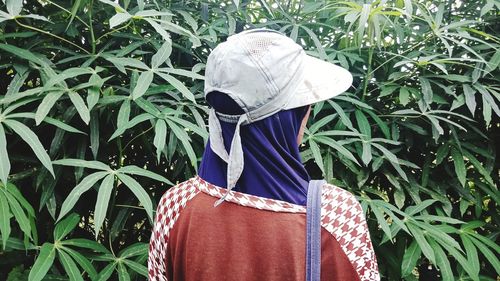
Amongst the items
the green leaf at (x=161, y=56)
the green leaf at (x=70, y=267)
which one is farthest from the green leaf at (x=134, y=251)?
the green leaf at (x=161, y=56)

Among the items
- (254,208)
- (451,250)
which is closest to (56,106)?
(254,208)

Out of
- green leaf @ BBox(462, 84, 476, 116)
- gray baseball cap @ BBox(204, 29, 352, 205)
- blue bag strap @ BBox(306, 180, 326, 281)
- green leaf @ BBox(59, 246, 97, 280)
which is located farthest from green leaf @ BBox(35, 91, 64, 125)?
green leaf @ BBox(462, 84, 476, 116)

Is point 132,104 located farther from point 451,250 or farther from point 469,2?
point 469,2

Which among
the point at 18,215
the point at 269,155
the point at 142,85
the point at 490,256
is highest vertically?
the point at 269,155

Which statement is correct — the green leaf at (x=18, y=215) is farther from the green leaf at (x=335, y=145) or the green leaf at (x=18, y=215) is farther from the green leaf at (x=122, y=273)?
the green leaf at (x=335, y=145)

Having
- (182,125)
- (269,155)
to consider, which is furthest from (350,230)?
(182,125)

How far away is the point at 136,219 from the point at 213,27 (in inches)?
25.8

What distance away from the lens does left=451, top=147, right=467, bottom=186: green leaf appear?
5.13 ft

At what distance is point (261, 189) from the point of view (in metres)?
0.65

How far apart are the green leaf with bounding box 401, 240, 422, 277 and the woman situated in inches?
31.7

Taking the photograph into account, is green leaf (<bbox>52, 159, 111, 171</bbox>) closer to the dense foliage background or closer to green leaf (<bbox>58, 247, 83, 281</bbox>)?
the dense foliage background

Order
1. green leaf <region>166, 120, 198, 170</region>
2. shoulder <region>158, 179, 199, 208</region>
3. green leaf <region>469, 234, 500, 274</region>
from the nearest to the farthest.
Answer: shoulder <region>158, 179, 199, 208</region>, green leaf <region>166, 120, 198, 170</region>, green leaf <region>469, 234, 500, 274</region>

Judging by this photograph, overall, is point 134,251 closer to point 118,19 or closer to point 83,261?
point 83,261

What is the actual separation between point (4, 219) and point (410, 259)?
106 cm
